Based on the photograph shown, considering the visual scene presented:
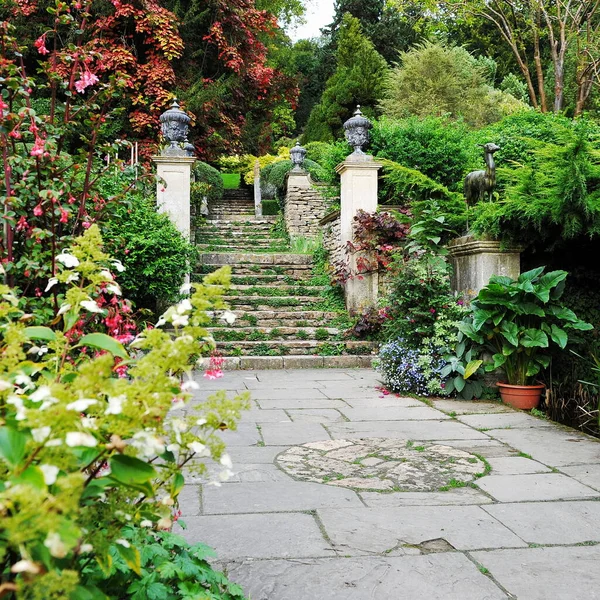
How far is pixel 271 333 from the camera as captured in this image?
8055mm

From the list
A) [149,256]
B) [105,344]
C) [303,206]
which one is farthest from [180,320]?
[303,206]

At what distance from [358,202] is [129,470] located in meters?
7.66

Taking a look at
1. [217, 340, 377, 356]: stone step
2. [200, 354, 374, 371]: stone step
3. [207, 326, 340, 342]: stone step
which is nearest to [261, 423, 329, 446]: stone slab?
[200, 354, 374, 371]: stone step

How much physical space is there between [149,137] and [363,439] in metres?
11.0

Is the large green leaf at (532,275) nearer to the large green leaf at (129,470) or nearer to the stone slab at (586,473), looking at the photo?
the stone slab at (586,473)

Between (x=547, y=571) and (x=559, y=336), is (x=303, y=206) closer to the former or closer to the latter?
(x=559, y=336)

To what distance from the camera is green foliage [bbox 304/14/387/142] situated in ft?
68.9

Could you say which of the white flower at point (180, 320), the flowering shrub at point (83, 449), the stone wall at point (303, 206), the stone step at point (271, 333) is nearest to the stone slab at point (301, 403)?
the stone step at point (271, 333)

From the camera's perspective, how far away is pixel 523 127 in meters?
9.20

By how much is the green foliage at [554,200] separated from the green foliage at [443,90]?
1240 cm

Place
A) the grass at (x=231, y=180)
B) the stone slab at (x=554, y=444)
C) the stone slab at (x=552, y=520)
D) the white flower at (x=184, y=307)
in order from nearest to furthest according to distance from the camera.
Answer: the white flower at (x=184, y=307), the stone slab at (x=552, y=520), the stone slab at (x=554, y=444), the grass at (x=231, y=180)

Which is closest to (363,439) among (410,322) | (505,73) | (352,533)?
(352,533)

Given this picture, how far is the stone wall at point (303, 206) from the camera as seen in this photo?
12641 millimetres

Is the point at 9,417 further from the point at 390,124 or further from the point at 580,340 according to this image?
the point at 390,124
